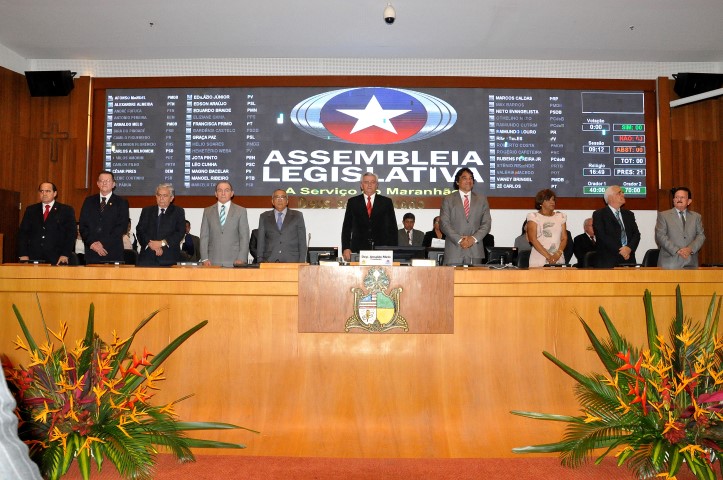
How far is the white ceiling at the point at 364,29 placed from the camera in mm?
6863

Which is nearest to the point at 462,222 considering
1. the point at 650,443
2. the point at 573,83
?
the point at 650,443

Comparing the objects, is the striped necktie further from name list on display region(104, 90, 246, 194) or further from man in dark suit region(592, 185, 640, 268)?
man in dark suit region(592, 185, 640, 268)

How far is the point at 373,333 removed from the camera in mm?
3014

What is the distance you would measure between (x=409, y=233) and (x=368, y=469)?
17.6ft

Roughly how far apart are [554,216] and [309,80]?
11.8 feet

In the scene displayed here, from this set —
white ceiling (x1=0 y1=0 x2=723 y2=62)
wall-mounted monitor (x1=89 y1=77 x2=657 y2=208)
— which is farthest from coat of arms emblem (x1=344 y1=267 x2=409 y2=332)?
wall-mounted monitor (x1=89 y1=77 x2=657 y2=208)

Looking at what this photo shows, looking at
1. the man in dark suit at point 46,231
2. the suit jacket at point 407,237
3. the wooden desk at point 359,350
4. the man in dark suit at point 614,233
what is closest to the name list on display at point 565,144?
the suit jacket at point 407,237

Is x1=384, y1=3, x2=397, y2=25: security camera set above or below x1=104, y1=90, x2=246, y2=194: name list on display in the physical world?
above

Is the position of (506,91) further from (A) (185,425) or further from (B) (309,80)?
(A) (185,425)

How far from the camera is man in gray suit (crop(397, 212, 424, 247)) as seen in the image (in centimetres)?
779

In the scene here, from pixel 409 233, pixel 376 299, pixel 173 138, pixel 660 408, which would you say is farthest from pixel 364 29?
pixel 660 408

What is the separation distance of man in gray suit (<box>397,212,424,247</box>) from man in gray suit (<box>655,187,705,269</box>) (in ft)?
9.24

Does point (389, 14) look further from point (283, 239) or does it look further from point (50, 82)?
point (50, 82)

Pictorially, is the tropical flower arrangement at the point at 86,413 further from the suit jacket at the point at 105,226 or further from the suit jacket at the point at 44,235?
the suit jacket at the point at 44,235
